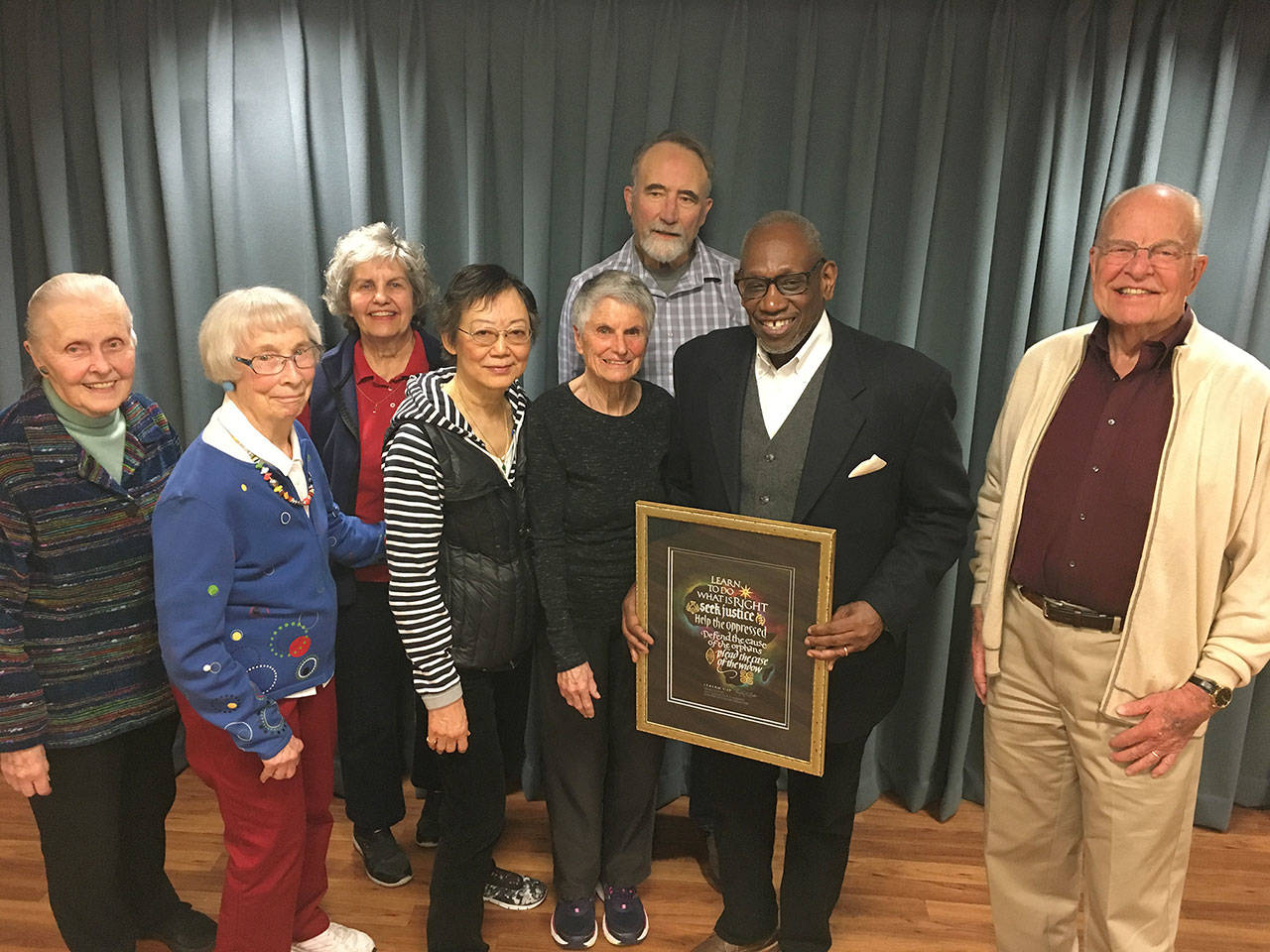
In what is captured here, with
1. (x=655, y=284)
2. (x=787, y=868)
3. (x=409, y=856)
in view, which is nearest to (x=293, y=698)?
(x=409, y=856)

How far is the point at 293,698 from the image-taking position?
1990 mm

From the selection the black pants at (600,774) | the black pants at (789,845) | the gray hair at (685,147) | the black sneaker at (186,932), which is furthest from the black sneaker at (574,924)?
the gray hair at (685,147)

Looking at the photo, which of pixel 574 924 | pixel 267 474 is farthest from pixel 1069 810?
pixel 267 474

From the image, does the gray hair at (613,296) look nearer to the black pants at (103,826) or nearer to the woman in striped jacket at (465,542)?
the woman in striped jacket at (465,542)

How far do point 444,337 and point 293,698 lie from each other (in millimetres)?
848

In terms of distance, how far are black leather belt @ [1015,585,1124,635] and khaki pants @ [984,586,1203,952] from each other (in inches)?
0.7

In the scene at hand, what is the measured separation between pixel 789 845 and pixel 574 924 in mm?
611

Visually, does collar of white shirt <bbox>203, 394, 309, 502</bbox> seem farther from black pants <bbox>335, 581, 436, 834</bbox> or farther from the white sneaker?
the white sneaker

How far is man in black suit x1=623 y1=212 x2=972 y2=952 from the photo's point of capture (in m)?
1.92

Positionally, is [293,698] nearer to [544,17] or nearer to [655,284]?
[655,284]

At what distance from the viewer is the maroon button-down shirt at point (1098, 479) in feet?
5.97

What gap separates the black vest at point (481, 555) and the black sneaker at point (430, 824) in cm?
94

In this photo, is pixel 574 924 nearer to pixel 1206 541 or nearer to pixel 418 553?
pixel 418 553

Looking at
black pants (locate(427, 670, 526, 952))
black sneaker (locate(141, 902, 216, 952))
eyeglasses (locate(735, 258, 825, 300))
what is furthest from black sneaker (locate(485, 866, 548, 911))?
eyeglasses (locate(735, 258, 825, 300))
